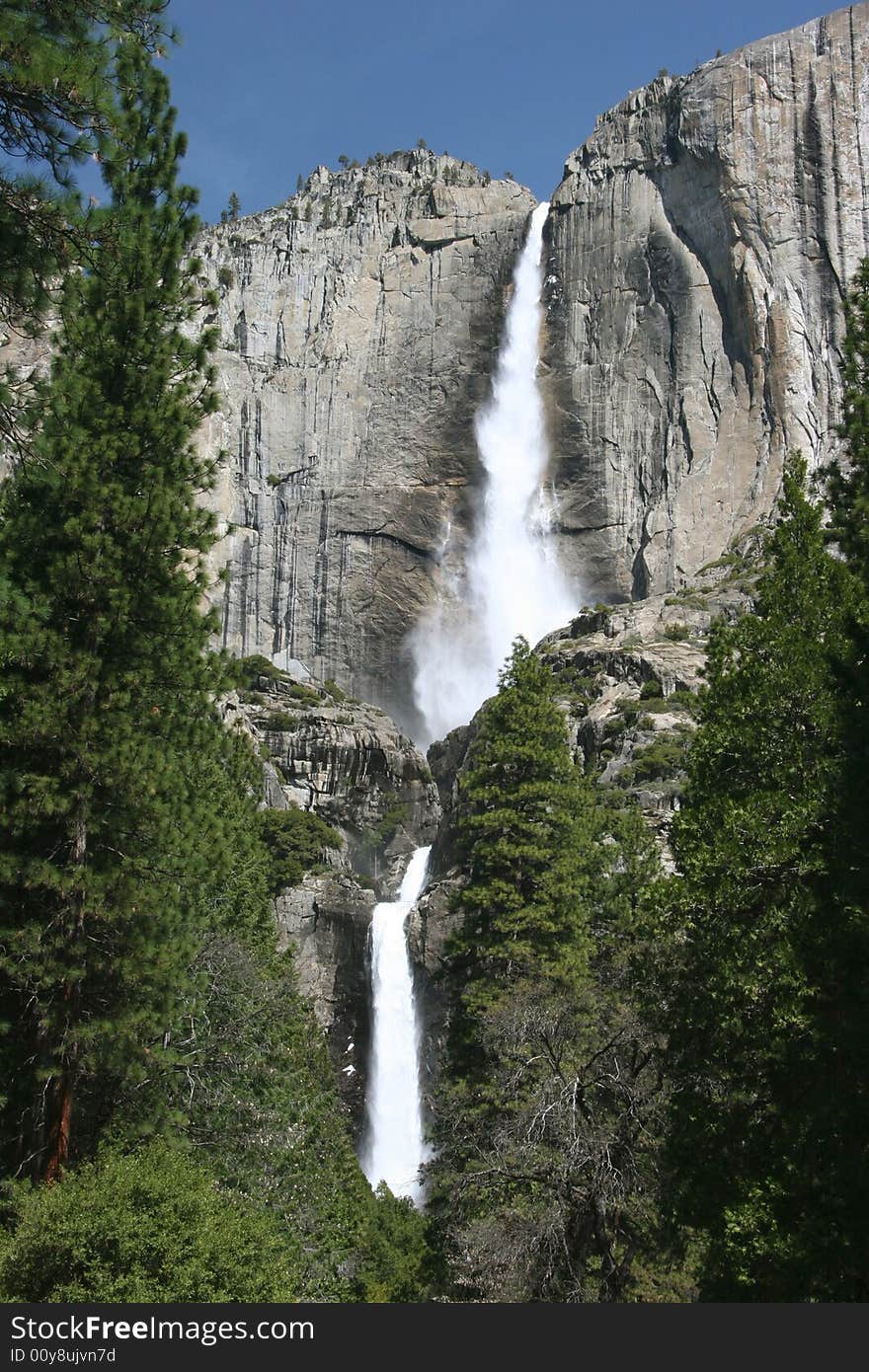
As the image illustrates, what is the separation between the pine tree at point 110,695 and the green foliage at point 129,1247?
218 cm

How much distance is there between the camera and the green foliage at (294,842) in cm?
5066

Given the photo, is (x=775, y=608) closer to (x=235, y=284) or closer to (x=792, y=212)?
(x=792, y=212)

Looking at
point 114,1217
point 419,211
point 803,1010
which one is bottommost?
point 114,1217

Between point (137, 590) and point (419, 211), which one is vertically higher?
point (419, 211)

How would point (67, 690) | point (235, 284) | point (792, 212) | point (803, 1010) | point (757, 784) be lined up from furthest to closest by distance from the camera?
point (235, 284)
point (792, 212)
point (757, 784)
point (67, 690)
point (803, 1010)

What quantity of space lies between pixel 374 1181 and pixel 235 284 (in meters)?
61.9

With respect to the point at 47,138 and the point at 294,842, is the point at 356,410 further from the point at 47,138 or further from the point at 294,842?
the point at 47,138

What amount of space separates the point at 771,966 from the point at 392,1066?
35.1 metres

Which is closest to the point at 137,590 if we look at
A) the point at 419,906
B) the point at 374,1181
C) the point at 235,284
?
the point at 419,906

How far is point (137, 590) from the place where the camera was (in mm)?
15164

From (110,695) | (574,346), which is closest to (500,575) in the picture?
(574,346)

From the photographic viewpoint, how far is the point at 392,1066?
46.3m

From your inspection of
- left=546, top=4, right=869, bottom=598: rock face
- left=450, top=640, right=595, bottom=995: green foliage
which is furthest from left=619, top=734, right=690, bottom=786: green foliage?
left=546, top=4, right=869, bottom=598: rock face

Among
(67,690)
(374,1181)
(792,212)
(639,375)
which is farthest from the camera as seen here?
(639,375)
